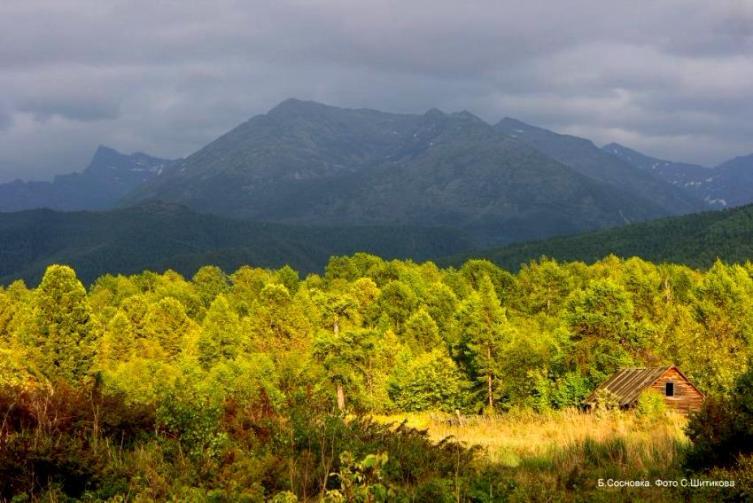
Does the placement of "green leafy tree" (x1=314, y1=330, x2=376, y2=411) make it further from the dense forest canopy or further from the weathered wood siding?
the weathered wood siding

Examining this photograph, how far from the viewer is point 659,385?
5022 centimetres

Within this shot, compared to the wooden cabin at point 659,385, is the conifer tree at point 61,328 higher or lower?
higher

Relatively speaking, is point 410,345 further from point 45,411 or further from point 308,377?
point 45,411

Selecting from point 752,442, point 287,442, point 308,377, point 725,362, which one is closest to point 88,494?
point 287,442

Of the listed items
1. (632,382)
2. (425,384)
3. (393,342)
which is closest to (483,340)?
(425,384)

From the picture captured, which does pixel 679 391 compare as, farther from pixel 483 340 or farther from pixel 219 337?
pixel 219 337

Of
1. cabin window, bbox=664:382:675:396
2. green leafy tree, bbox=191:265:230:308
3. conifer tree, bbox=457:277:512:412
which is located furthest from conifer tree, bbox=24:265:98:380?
green leafy tree, bbox=191:265:230:308

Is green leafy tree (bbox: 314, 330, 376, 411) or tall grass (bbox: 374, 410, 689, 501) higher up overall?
tall grass (bbox: 374, 410, 689, 501)

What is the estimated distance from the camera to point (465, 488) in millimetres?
8633

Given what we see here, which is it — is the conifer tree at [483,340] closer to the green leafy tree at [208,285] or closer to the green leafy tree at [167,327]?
the green leafy tree at [167,327]

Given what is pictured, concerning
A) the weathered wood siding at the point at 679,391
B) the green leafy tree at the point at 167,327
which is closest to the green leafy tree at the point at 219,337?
the green leafy tree at the point at 167,327

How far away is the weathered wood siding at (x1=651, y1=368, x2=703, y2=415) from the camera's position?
50.4 metres

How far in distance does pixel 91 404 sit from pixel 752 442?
10385mm

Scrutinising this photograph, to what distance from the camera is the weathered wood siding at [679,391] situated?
50.4m
